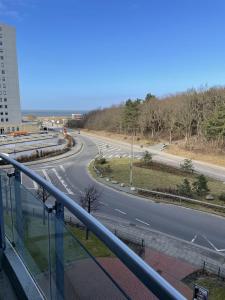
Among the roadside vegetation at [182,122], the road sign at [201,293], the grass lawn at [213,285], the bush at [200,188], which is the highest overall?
the roadside vegetation at [182,122]

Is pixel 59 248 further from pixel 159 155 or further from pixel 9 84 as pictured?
pixel 9 84

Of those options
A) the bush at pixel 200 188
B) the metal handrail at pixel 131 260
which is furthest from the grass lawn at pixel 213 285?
the bush at pixel 200 188

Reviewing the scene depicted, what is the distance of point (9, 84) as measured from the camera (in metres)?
69.6

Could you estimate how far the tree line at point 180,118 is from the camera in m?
48.0

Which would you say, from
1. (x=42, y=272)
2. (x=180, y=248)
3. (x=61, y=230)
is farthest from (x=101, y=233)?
(x=180, y=248)

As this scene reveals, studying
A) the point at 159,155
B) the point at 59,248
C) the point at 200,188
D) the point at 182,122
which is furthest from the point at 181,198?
the point at 182,122

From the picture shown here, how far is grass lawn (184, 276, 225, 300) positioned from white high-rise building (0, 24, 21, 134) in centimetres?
6192

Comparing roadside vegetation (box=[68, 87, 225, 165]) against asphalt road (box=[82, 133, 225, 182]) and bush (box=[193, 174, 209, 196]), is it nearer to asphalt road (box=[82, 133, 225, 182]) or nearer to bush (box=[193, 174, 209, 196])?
asphalt road (box=[82, 133, 225, 182])

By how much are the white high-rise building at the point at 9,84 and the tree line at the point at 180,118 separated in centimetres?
2336

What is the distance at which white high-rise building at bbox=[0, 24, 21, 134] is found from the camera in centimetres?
6806

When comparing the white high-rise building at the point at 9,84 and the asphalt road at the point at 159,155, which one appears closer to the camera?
the asphalt road at the point at 159,155

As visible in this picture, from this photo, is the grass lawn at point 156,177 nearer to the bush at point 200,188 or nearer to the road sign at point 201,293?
Answer: the bush at point 200,188

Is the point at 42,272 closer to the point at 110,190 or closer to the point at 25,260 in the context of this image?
the point at 25,260

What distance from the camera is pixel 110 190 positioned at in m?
28.9
